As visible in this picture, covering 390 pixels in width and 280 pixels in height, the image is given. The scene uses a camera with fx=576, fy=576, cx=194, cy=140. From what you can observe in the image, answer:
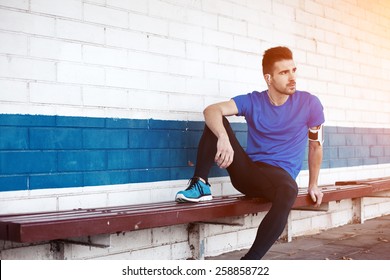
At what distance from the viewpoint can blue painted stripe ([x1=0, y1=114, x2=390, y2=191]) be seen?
299 cm

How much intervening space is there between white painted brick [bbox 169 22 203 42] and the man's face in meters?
0.64

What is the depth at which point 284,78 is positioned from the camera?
380 centimetres

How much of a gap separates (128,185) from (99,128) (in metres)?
0.42

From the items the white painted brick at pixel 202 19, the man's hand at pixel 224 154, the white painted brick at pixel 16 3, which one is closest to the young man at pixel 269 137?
the man's hand at pixel 224 154

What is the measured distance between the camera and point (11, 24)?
2.99 m

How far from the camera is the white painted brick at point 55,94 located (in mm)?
3082

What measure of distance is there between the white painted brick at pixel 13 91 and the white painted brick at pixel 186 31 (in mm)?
1244

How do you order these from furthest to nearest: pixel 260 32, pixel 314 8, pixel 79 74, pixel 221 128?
pixel 314 8, pixel 260 32, pixel 221 128, pixel 79 74

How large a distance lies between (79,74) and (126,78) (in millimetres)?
368

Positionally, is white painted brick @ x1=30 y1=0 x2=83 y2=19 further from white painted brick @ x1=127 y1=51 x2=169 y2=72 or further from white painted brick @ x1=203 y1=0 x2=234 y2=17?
white painted brick @ x1=203 y1=0 x2=234 y2=17

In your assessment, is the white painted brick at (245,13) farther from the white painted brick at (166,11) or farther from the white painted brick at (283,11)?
the white painted brick at (166,11)

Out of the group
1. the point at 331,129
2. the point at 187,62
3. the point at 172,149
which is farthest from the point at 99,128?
the point at 331,129

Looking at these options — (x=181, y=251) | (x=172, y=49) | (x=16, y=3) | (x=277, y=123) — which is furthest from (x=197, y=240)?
(x=16, y=3)

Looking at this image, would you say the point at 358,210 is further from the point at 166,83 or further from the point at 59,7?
the point at 59,7
